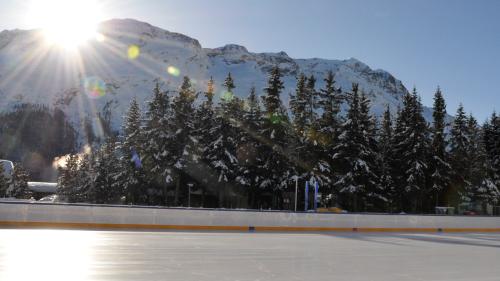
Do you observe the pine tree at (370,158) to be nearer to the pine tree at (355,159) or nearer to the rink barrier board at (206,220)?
the pine tree at (355,159)

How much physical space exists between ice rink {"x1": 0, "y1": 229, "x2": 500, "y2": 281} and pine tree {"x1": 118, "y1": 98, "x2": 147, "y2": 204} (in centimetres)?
3871

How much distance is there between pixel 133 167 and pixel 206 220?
3285cm

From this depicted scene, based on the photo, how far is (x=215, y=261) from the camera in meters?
12.0

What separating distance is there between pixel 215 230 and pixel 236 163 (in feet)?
94.5

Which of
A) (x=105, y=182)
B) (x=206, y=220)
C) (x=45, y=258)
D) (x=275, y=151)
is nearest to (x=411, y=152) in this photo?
(x=275, y=151)

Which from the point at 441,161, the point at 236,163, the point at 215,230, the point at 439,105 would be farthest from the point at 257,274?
the point at 439,105

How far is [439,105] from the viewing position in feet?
203

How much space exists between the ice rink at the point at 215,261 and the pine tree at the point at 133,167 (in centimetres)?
3871

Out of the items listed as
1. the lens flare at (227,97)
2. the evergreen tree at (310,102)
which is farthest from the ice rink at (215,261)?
the evergreen tree at (310,102)

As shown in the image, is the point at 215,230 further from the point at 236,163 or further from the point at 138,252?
the point at 236,163

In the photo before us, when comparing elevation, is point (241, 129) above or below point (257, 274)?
above

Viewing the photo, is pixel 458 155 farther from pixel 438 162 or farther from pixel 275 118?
pixel 275 118

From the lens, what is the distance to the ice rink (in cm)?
992

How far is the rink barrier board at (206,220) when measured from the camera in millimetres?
21547
